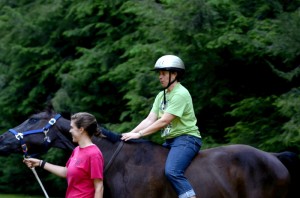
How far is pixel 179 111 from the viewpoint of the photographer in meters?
7.48

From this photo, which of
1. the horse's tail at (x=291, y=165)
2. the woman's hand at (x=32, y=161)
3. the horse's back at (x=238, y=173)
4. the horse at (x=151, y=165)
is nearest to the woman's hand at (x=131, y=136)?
the horse at (x=151, y=165)

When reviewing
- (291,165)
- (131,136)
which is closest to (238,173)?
(291,165)

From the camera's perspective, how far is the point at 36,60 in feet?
63.3

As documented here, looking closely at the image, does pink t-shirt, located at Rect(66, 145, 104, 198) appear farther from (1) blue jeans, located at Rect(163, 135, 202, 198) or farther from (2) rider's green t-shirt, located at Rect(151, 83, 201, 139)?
(2) rider's green t-shirt, located at Rect(151, 83, 201, 139)

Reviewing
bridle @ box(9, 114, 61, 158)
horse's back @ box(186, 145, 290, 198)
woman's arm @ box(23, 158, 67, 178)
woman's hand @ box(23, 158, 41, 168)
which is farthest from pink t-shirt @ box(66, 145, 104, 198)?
horse's back @ box(186, 145, 290, 198)

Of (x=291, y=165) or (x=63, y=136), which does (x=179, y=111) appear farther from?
(x=291, y=165)

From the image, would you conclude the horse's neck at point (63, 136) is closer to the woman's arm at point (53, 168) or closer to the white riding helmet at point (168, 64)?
the woman's arm at point (53, 168)

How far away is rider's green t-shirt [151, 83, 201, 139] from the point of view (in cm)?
750

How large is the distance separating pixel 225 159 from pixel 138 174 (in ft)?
3.82

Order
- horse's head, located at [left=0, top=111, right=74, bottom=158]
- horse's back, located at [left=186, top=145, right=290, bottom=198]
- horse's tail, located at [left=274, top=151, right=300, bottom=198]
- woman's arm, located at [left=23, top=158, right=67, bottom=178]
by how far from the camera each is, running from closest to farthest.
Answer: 1. woman's arm, located at [left=23, top=158, right=67, bottom=178]
2. horse's head, located at [left=0, top=111, right=74, bottom=158]
3. horse's back, located at [left=186, top=145, right=290, bottom=198]
4. horse's tail, located at [left=274, top=151, right=300, bottom=198]

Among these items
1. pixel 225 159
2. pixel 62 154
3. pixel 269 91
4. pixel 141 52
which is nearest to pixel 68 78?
pixel 62 154

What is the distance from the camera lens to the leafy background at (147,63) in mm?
12103

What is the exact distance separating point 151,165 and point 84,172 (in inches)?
45.8

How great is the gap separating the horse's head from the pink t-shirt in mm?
917
